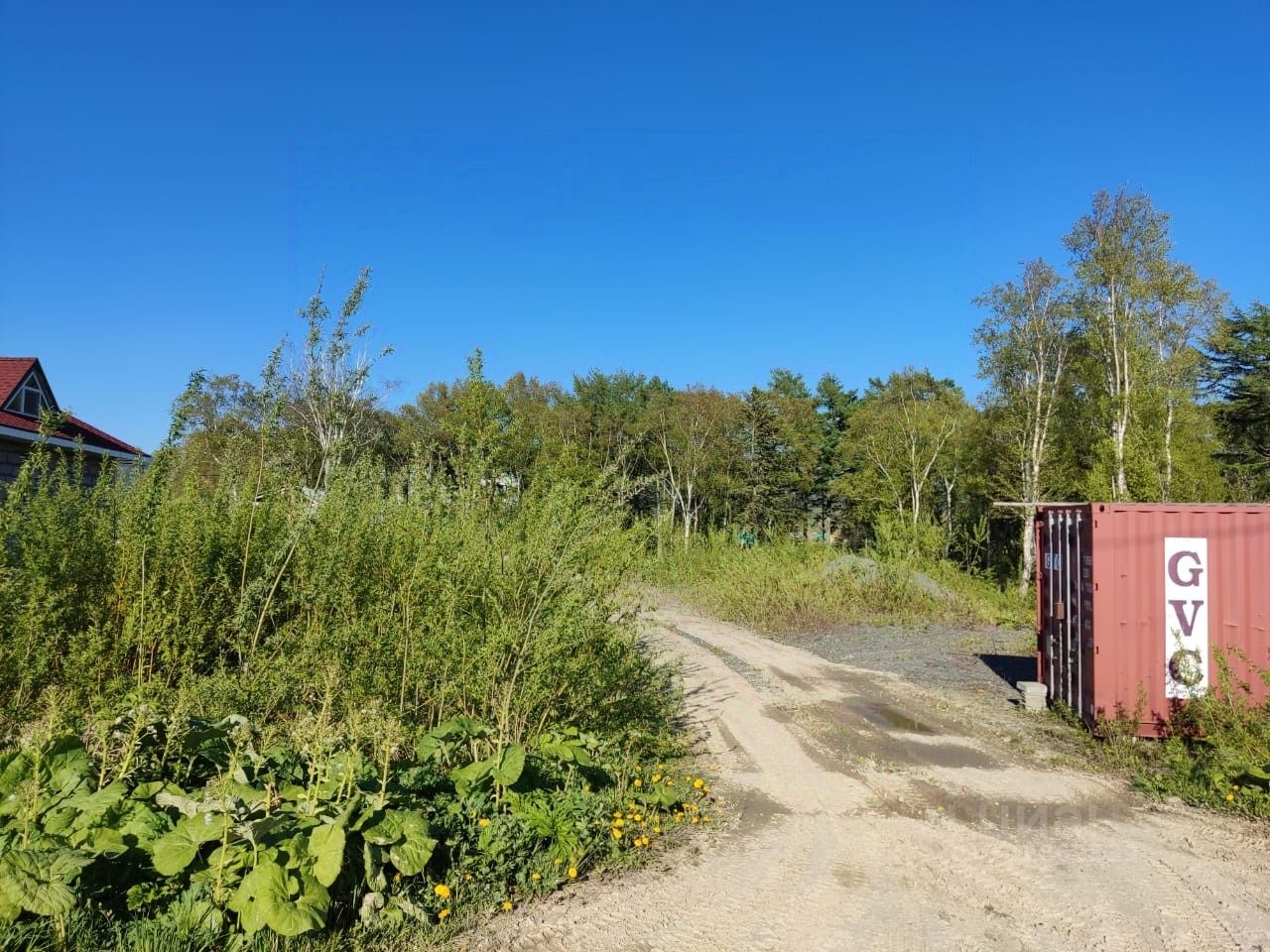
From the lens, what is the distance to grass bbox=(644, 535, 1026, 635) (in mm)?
15422

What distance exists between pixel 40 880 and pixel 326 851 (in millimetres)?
846

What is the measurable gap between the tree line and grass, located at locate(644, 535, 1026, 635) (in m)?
1.78

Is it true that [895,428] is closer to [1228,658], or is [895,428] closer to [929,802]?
[1228,658]

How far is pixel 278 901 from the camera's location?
8.61ft

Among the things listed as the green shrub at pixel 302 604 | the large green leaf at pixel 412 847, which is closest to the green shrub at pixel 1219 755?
the green shrub at pixel 302 604

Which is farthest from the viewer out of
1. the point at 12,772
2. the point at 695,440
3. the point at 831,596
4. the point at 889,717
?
the point at 695,440

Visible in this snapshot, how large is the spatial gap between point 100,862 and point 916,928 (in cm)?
331

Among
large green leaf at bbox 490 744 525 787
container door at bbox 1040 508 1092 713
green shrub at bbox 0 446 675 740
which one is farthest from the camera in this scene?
container door at bbox 1040 508 1092 713

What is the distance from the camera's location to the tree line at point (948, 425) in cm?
762

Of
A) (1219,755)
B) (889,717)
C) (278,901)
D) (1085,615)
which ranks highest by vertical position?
(1085,615)

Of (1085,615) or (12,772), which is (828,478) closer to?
(1085,615)

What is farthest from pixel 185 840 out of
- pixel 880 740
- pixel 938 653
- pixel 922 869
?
pixel 938 653

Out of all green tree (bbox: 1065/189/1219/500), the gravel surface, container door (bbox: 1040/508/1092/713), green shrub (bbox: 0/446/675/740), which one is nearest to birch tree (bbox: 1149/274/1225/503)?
green tree (bbox: 1065/189/1219/500)

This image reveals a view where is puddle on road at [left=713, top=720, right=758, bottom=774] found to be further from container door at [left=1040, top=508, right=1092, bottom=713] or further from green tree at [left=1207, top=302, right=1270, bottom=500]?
green tree at [left=1207, top=302, right=1270, bottom=500]
